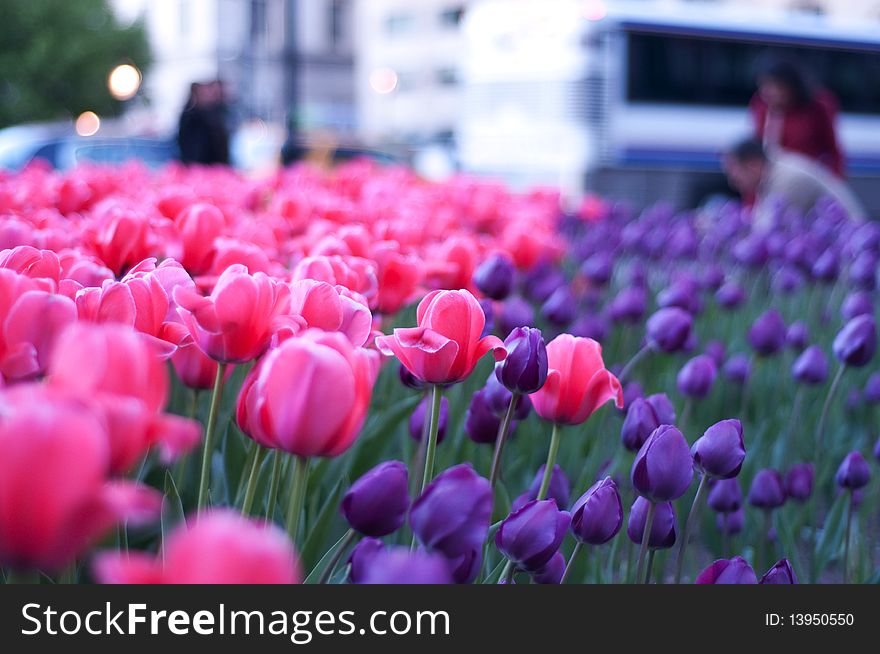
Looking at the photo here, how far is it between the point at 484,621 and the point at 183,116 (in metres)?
9.07

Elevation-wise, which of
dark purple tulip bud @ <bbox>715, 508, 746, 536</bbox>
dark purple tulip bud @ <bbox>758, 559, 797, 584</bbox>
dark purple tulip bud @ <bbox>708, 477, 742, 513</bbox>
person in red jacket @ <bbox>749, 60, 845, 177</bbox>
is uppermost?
person in red jacket @ <bbox>749, 60, 845, 177</bbox>

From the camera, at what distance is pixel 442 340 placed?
1114 mm

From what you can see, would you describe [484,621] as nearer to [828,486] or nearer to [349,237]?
[349,237]

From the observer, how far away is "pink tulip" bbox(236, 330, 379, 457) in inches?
31.7

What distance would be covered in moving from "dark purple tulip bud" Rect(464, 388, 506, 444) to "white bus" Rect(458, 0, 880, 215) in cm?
1253

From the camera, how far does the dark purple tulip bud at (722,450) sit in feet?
4.22

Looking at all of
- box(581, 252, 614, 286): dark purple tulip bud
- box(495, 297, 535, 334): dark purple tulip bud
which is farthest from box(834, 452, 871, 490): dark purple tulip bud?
box(581, 252, 614, 286): dark purple tulip bud

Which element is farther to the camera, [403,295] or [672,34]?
[672,34]

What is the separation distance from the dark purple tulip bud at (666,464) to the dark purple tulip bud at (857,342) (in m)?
1.22

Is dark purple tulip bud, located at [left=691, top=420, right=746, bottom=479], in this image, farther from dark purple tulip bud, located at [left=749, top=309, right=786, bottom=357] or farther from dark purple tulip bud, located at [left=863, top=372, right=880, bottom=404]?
dark purple tulip bud, located at [left=863, top=372, right=880, bottom=404]

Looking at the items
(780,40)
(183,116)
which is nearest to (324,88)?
(780,40)

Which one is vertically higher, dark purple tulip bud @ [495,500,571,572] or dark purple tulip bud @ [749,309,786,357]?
dark purple tulip bud @ [749,309,786,357]

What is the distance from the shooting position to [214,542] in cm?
52

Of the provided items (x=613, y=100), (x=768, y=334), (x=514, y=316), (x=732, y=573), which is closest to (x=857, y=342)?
(x=768, y=334)
